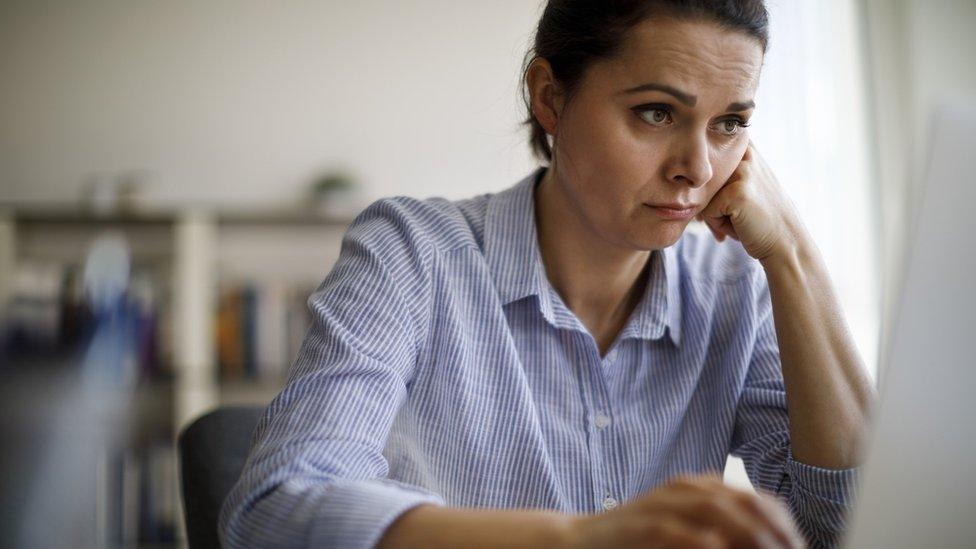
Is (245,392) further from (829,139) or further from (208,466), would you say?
(208,466)

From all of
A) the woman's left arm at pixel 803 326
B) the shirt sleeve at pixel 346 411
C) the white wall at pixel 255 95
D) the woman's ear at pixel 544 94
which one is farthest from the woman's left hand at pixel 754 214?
the white wall at pixel 255 95

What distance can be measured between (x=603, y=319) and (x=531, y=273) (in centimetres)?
15

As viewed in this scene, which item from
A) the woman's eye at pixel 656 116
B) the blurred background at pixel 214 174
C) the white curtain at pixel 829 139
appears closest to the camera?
the woman's eye at pixel 656 116

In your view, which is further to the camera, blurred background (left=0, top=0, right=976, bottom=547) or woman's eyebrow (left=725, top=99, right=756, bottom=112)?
blurred background (left=0, top=0, right=976, bottom=547)

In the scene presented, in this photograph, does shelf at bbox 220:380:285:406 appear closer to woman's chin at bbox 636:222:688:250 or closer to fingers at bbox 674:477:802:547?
woman's chin at bbox 636:222:688:250

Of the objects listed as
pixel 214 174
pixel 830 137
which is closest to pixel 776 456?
pixel 830 137

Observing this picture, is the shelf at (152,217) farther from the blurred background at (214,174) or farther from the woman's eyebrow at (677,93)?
the woman's eyebrow at (677,93)

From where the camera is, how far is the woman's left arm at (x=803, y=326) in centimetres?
100

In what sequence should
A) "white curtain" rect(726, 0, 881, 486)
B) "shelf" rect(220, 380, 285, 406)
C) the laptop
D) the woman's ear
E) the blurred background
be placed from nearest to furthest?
the laptop
the woman's ear
"white curtain" rect(726, 0, 881, 486)
the blurred background
"shelf" rect(220, 380, 285, 406)

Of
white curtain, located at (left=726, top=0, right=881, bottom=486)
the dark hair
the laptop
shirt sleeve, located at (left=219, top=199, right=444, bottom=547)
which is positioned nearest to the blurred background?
white curtain, located at (left=726, top=0, right=881, bottom=486)

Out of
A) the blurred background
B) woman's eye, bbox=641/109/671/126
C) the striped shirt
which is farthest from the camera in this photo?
the blurred background

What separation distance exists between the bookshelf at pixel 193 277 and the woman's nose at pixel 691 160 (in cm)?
231

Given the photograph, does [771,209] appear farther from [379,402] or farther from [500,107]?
[500,107]

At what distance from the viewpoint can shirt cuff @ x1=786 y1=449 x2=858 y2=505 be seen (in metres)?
0.98
